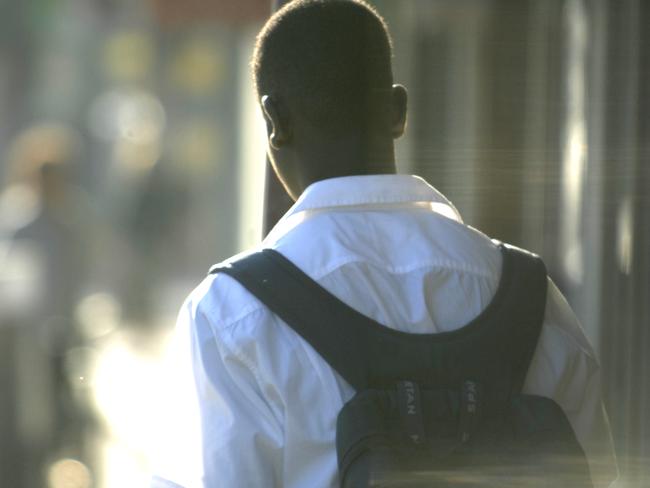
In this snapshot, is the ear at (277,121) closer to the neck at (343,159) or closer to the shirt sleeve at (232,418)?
the neck at (343,159)

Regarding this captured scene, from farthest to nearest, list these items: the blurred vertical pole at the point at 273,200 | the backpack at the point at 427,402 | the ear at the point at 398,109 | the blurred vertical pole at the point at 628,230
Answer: the blurred vertical pole at the point at 273,200, the blurred vertical pole at the point at 628,230, the ear at the point at 398,109, the backpack at the point at 427,402

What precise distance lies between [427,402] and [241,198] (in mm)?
18807

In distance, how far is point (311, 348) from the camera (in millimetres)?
2010

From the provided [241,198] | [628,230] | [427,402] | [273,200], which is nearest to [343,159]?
[427,402]

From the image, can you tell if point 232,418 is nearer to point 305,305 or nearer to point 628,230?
point 305,305

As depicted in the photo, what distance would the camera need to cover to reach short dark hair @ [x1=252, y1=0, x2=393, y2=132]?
2205 millimetres

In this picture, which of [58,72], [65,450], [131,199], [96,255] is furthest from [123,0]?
[65,450]

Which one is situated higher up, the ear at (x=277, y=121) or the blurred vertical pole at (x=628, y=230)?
the ear at (x=277, y=121)

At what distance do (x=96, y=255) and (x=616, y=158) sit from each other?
5.61 metres

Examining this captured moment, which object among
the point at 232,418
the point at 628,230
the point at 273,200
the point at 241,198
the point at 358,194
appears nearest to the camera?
the point at 232,418

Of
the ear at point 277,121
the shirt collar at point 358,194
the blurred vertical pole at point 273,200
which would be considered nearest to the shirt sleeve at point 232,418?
the shirt collar at point 358,194

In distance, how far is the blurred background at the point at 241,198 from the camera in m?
2.57

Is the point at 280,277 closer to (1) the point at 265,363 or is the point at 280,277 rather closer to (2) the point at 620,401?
(1) the point at 265,363

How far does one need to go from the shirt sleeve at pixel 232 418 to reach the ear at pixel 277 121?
346mm
